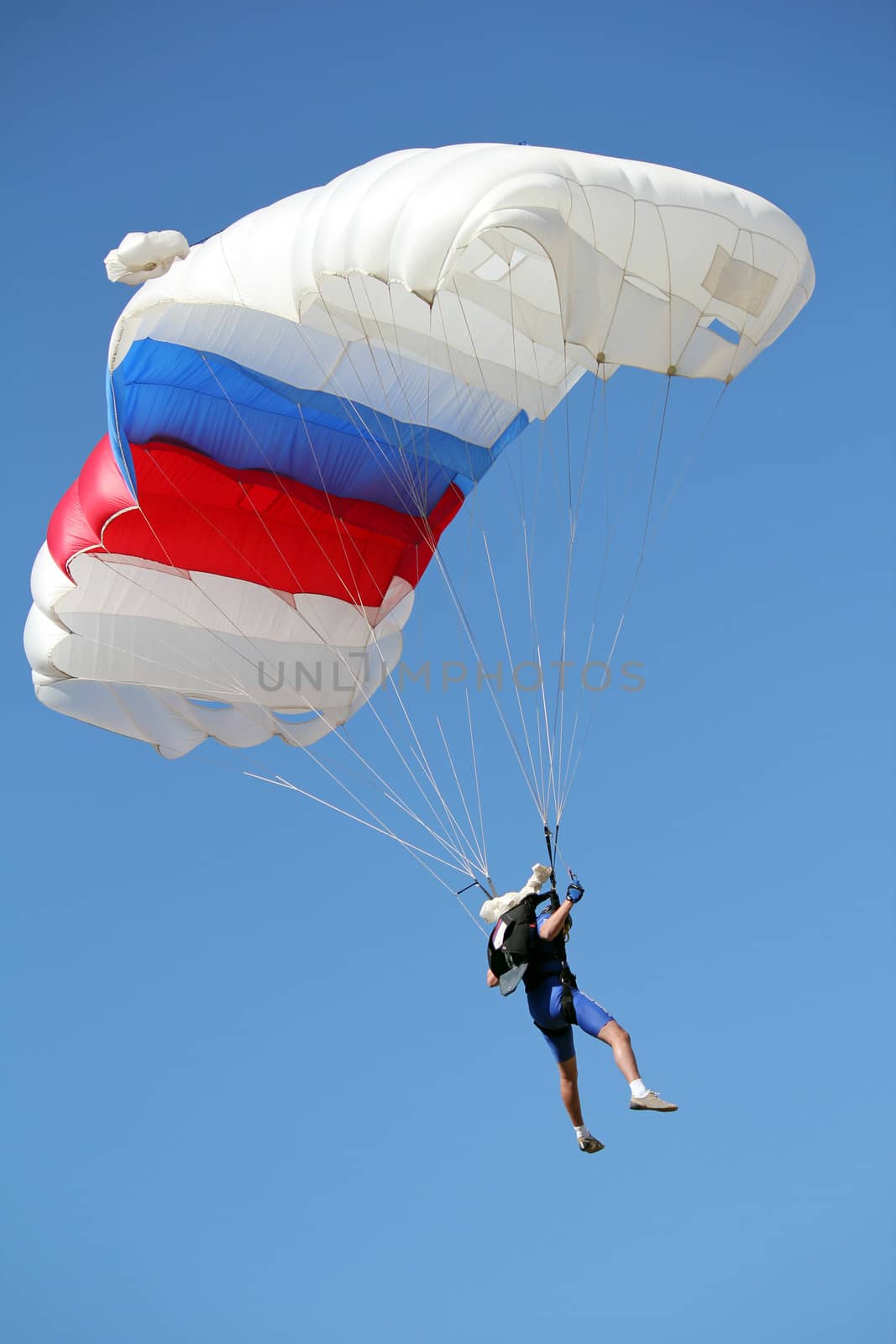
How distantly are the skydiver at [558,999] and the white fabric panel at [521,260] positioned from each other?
300cm

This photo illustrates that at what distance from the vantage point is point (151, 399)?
10.3m

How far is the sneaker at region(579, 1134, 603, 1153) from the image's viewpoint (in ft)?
Answer: 28.5

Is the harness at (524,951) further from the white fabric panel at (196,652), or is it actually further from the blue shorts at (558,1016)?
the white fabric panel at (196,652)

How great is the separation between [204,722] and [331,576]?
1413 mm

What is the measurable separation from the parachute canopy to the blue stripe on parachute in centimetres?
2

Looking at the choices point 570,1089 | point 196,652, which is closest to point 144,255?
point 196,652

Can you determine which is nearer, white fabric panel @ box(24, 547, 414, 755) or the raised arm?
the raised arm

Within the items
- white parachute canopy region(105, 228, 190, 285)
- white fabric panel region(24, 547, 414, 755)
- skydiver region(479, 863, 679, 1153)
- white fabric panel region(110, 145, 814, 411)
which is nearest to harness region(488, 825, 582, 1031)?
skydiver region(479, 863, 679, 1153)

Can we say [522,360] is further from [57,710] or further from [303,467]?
[57,710]

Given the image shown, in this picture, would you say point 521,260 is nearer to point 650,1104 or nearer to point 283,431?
point 283,431

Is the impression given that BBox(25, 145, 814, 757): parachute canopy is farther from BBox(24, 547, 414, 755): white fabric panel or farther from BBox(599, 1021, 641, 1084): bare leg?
BBox(599, 1021, 641, 1084): bare leg

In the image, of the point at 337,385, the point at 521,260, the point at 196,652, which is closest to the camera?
the point at 521,260

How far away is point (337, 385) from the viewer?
10.7 metres

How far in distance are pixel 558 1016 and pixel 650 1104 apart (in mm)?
749
